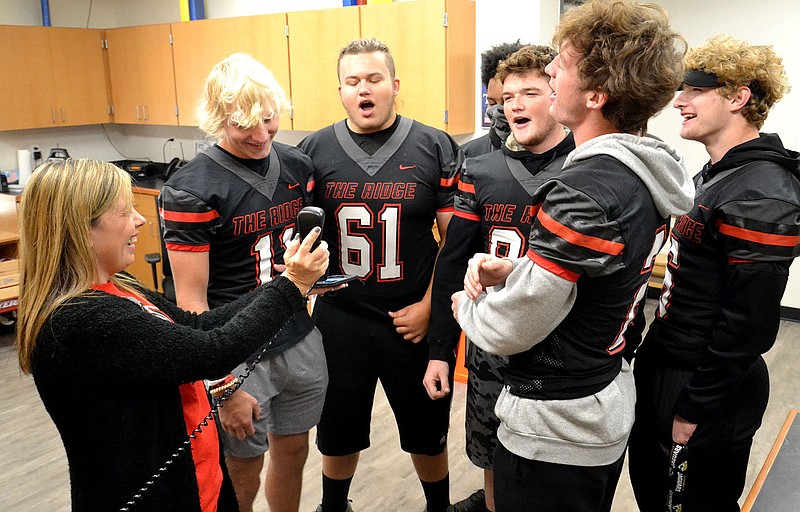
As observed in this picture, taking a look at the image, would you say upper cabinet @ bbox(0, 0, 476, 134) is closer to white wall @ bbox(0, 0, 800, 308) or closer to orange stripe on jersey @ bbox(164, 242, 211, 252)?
white wall @ bbox(0, 0, 800, 308)

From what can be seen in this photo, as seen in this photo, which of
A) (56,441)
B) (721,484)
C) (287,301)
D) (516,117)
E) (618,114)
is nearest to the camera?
(618,114)

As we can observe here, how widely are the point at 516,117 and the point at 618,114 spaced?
650 millimetres

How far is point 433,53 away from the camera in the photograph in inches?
159

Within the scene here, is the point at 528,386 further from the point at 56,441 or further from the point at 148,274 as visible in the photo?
the point at 148,274

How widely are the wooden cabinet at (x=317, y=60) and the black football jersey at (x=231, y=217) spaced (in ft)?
8.47

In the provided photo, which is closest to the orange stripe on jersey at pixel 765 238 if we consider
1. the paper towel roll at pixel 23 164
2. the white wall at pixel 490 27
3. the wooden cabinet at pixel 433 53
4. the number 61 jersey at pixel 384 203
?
the number 61 jersey at pixel 384 203

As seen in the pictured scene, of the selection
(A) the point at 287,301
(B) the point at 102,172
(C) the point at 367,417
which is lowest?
(C) the point at 367,417

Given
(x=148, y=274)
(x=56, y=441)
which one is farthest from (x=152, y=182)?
(x=56, y=441)

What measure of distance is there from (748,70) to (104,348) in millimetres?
1660

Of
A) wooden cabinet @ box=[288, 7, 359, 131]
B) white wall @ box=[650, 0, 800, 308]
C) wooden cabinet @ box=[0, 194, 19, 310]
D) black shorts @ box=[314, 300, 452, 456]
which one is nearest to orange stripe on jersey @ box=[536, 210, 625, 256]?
black shorts @ box=[314, 300, 452, 456]

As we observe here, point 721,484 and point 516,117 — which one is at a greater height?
point 516,117

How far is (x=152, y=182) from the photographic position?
18.6 ft

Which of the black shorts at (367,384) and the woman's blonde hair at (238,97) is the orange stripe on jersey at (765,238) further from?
the woman's blonde hair at (238,97)

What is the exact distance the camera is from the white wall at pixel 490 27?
4035 millimetres
